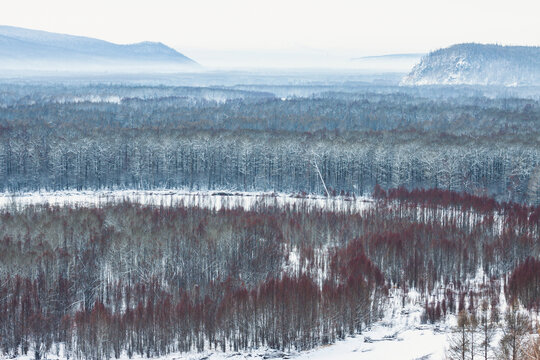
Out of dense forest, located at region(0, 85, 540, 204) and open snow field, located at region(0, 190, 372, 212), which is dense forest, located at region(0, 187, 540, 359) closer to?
open snow field, located at region(0, 190, 372, 212)

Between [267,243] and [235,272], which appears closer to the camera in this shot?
[235,272]

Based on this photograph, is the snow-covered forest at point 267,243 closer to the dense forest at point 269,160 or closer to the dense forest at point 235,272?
the dense forest at point 235,272

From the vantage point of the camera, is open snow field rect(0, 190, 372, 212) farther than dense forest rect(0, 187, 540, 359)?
Yes

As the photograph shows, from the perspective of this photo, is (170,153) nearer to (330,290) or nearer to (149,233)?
(149,233)

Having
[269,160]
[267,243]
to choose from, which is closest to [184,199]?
[269,160]

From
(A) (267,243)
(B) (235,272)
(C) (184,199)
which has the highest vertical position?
(A) (267,243)

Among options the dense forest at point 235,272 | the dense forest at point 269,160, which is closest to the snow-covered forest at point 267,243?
the dense forest at point 235,272

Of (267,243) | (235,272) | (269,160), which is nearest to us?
(235,272)

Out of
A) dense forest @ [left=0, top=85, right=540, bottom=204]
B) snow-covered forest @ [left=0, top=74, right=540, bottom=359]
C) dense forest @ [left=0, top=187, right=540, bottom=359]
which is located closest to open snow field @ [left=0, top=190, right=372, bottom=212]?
snow-covered forest @ [left=0, top=74, right=540, bottom=359]

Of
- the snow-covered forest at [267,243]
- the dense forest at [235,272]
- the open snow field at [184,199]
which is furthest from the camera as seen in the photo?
the open snow field at [184,199]

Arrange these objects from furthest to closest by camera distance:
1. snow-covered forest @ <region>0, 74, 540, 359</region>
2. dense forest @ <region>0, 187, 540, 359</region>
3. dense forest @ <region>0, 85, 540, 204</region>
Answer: dense forest @ <region>0, 85, 540, 204</region>
dense forest @ <region>0, 187, 540, 359</region>
snow-covered forest @ <region>0, 74, 540, 359</region>

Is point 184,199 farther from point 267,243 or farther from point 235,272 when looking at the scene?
point 235,272
